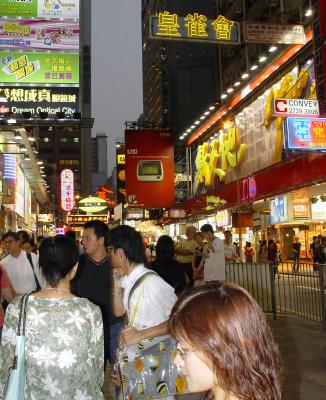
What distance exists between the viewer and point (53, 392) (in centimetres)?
278

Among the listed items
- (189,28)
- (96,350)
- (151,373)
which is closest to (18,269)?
(96,350)

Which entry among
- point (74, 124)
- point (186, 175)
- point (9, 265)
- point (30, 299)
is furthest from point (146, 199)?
point (30, 299)

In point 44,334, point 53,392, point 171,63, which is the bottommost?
point 53,392

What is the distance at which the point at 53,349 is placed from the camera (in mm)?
2789

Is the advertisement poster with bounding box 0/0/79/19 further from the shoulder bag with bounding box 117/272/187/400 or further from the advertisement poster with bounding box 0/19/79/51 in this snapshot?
the shoulder bag with bounding box 117/272/187/400

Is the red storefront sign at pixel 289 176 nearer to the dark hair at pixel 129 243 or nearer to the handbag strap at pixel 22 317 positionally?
the dark hair at pixel 129 243

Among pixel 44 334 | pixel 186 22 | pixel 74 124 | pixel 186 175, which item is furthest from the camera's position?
pixel 186 175

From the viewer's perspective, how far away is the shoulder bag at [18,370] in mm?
2672

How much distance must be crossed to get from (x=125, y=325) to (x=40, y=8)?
17266 millimetres

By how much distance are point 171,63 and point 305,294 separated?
161 feet

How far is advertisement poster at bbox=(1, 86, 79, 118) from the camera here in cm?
1792

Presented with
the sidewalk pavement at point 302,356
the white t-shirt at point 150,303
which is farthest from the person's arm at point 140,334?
the sidewalk pavement at point 302,356

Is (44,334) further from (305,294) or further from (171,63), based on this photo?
(171,63)

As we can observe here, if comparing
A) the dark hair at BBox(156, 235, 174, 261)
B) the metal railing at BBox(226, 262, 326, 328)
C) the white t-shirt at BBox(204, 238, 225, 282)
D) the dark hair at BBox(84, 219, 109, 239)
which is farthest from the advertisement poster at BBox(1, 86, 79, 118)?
the dark hair at BBox(84, 219, 109, 239)
